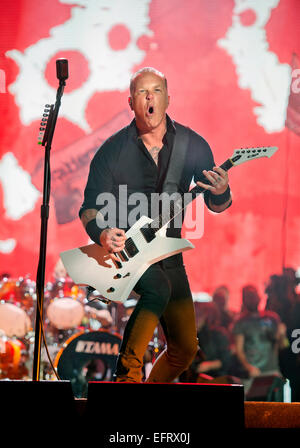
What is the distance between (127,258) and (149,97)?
1.01 m

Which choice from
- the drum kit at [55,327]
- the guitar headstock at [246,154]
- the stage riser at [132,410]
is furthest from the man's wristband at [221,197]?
the drum kit at [55,327]

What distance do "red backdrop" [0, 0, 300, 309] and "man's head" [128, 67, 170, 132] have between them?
2075 mm

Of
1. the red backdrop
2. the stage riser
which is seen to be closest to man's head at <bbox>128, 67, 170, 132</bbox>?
the stage riser

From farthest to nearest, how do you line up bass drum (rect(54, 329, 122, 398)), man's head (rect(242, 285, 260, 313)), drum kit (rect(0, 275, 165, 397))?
man's head (rect(242, 285, 260, 313)) → drum kit (rect(0, 275, 165, 397)) → bass drum (rect(54, 329, 122, 398))

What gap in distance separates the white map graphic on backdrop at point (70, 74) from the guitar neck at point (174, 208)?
258 cm

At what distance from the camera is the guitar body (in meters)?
3.02

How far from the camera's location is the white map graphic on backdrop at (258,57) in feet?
17.6

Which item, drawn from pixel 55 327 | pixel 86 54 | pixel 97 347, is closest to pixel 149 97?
pixel 86 54

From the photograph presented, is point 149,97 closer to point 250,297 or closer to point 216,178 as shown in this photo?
point 216,178

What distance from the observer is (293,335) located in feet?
17.8

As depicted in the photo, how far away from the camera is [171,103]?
217 inches

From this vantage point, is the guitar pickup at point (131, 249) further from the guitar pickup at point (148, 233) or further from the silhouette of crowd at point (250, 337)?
the silhouette of crowd at point (250, 337)

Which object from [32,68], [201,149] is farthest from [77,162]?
[201,149]

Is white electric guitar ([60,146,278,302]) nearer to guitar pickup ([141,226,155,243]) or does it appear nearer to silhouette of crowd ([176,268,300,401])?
guitar pickup ([141,226,155,243])
